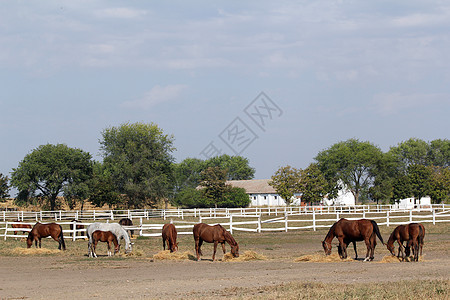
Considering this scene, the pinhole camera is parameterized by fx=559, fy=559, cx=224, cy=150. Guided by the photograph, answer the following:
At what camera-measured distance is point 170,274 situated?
15375mm

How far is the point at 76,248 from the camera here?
24906 millimetres

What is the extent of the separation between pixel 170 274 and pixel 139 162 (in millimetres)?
53407

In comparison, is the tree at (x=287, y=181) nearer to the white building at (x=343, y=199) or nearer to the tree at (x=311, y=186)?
the tree at (x=311, y=186)

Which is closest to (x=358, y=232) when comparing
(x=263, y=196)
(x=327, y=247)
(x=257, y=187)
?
(x=327, y=247)

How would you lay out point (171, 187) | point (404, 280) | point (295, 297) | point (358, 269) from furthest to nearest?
1. point (171, 187)
2. point (358, 269)
3. point (404, 280)
4. point (295, 297)

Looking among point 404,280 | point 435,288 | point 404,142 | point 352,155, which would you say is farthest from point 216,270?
point 404,142

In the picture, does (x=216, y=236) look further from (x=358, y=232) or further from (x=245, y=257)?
(x=358, y=232)

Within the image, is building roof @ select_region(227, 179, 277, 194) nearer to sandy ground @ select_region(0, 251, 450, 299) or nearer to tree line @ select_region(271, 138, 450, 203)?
tree line @ select_region(271, 138, 450, 203)

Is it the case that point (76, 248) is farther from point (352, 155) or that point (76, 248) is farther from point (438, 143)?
point (438, 143)

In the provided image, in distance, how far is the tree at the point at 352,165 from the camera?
3199 inches

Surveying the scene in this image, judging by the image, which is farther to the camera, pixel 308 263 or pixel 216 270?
pixel 308 263

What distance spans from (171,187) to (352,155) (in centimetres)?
2788

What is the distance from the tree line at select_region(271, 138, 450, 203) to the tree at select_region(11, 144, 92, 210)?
2526 centimetres

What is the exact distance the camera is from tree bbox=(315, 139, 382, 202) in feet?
267
